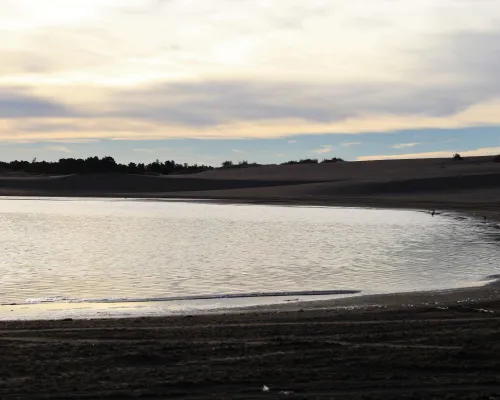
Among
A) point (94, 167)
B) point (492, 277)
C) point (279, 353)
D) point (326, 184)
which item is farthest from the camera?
point (94, 167)

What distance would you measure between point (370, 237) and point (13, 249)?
9518 mm

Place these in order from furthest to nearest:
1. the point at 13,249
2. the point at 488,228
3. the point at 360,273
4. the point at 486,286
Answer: the point at 488,228 < the point at 13,249 < the point at 360,273 < the point at 486,286

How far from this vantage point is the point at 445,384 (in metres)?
5.66

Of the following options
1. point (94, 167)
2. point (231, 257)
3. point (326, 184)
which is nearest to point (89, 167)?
point (94, 167)

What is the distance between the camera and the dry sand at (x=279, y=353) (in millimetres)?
5508

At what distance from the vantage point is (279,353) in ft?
21.6

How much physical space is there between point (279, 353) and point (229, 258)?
33.6 ft

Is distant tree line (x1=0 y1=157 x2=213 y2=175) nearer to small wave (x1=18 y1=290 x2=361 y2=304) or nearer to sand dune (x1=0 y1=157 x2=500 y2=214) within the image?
sand dune (x1=0 y1=157 x2=500 y2=214)

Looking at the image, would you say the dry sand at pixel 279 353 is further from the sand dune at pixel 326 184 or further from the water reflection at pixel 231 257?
the sand dune at pixel 326 184

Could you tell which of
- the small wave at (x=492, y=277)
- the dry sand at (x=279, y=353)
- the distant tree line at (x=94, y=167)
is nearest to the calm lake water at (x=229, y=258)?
the small wave at (x=492, y=277)

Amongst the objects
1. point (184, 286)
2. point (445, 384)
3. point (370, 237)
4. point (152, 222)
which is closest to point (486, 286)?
point (184, 286)

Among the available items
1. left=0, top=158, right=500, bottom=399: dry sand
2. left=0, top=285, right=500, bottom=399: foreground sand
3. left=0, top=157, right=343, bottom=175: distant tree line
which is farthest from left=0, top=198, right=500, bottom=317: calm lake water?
left=0, top=157, right=343, bottom=175: distant tree line

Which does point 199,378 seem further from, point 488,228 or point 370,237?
point 488,228

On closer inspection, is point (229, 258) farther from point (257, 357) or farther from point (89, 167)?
point (89, 167)
